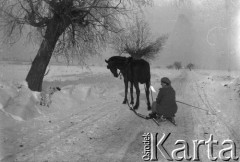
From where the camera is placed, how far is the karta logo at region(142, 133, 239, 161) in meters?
5.46

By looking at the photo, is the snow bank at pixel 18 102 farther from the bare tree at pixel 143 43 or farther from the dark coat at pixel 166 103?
the bare tree at pixel 143 43

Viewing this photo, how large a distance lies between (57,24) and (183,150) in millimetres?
8573

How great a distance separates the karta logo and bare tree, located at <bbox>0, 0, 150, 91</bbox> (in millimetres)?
7018

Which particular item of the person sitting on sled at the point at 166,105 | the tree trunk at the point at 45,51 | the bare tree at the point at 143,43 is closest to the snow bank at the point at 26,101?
the tree trunk at the point at 45,51

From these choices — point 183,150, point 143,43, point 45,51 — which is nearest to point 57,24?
point 45,51

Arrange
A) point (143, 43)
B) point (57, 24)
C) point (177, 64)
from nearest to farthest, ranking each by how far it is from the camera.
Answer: point (57, 24) < point (143, 43) < point (177, 64)

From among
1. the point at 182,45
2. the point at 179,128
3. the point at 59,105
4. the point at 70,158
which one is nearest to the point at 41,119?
the point at 59,105

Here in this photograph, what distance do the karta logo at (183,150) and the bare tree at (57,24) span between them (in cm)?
702

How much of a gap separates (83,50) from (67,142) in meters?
8.32

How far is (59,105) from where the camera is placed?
34.4ft

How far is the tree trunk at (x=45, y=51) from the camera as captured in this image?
12.4 meters

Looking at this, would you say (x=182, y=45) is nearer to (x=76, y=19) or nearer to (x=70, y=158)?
(x=76, y=19)

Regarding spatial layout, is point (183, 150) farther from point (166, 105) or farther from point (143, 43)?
point (143, 43)

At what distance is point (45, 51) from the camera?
1270 cm
